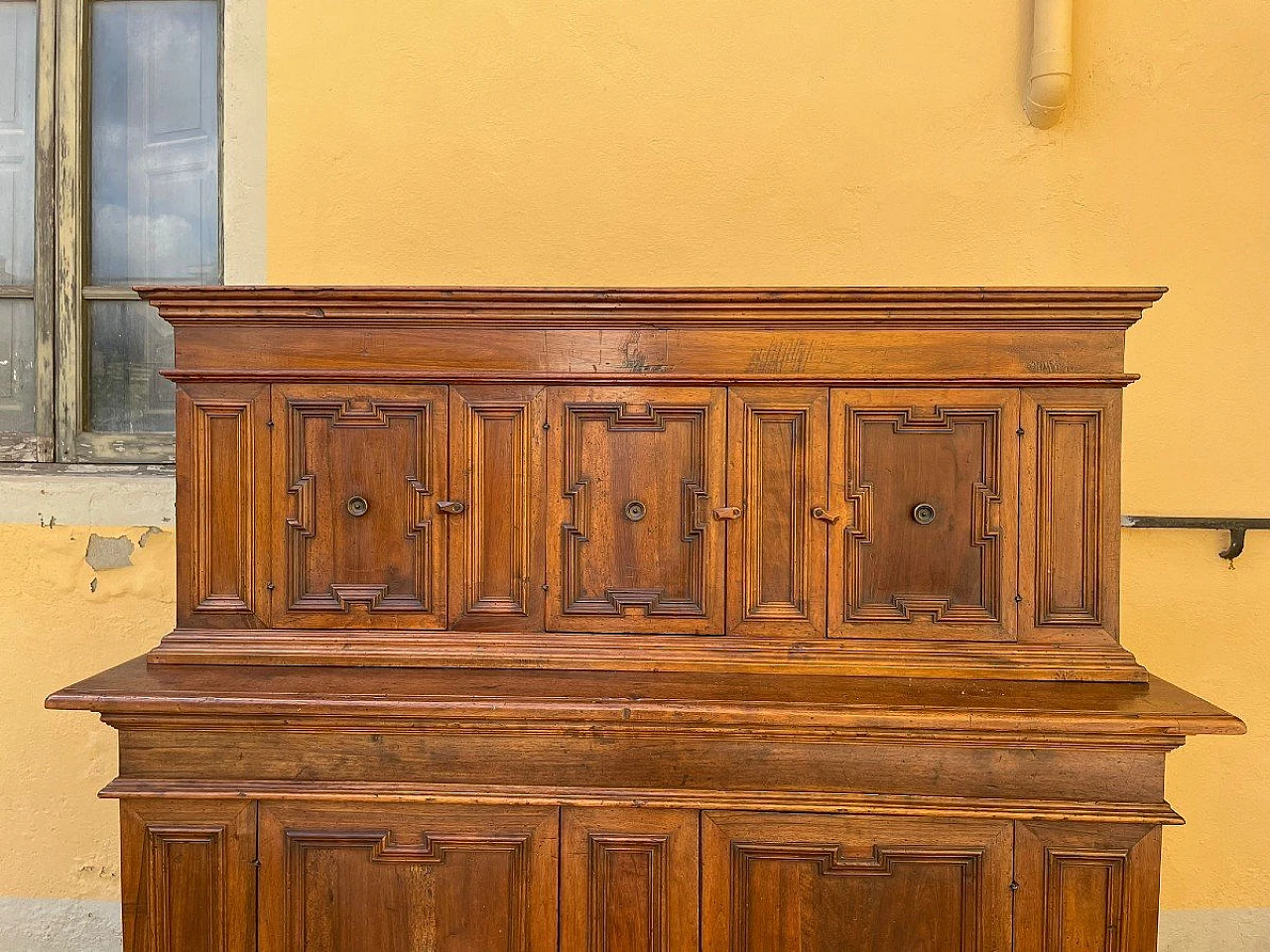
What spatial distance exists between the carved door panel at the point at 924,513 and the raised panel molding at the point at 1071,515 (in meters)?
0.04

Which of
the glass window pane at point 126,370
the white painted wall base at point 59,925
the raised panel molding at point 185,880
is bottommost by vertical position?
the white painted wall base at point 59,925

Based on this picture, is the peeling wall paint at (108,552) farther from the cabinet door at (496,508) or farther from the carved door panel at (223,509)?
the cabinet door at (496,508)

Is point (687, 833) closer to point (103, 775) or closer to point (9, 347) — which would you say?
point (103, 775)

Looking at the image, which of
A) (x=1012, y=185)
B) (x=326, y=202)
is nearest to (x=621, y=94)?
(x=326, y=202)

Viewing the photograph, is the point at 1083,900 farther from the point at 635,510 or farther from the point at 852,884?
the point at 635,510

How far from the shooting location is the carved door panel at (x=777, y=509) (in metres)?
1.83

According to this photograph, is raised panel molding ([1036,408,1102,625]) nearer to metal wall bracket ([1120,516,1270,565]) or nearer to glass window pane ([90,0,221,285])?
metal wall bracket ([1120,516,1270,565])

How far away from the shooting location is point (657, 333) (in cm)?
183

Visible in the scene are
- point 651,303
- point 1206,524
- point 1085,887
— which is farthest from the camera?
point 1206,524

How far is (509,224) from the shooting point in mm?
2545

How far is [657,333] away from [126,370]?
6.46 feet

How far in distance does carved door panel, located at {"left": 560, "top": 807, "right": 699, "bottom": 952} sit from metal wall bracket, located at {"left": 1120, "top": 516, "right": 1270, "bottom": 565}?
1.63 metres

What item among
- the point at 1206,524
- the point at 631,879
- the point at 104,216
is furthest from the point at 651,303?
the point at 104,216

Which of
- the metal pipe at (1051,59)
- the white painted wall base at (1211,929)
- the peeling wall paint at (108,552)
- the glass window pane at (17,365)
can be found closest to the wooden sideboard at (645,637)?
the peeling wall paint at (108,552)
